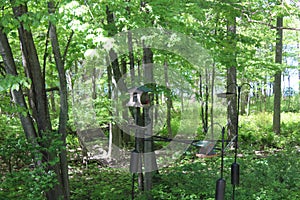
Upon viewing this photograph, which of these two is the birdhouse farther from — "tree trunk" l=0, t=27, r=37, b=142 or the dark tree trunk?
the dark tree trunk

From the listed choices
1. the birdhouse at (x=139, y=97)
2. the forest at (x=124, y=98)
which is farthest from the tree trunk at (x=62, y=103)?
the birdhouse at (x=139, y=97)

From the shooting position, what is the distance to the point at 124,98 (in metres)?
4.54

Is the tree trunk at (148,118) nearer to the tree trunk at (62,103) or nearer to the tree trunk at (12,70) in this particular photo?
the tree trunk at (62,103)

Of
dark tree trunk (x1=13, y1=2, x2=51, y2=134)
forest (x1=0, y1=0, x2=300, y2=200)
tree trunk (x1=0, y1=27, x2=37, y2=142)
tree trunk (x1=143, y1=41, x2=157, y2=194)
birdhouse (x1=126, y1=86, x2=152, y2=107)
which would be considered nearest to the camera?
forest (x1=0, y1=0, x2=300, y2=200)

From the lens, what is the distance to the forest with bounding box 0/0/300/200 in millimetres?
2687

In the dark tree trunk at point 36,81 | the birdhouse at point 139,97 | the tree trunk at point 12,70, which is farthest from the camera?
the dark tree trunk at point 36,81

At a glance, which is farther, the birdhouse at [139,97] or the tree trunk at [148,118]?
the tree trunk at [148,118]

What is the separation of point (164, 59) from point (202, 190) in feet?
7.52

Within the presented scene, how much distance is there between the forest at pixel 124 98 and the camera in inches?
106

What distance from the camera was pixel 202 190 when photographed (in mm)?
4562

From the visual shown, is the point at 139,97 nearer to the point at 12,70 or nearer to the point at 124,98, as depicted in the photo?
the point at 12,70

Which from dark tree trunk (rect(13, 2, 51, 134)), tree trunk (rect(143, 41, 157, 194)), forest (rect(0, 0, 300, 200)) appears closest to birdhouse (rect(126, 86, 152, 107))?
forest (rect(0, 0, 300, 200))

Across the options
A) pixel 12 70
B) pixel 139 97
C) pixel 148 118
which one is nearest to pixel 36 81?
pixel 12 70

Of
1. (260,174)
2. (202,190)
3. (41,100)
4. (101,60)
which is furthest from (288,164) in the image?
(41,100)
